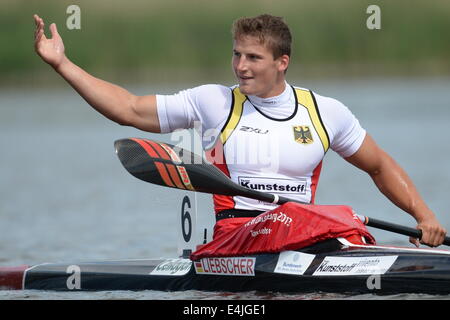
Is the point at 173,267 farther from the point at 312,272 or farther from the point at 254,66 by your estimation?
the point at 254,66

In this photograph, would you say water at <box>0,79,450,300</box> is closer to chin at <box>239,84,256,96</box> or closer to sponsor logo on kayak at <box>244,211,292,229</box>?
sponsor logo on kayak at <box>244,211,292,229</box>

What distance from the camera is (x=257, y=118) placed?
664cm

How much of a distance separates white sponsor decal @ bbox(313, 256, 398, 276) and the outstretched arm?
1.43 metres

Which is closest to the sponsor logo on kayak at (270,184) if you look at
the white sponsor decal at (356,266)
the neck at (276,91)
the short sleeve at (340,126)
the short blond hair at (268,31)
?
the short sleeve at (340,126)

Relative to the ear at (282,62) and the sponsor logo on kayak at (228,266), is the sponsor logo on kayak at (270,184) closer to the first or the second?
the sponsor logo on kayak at (228,266)

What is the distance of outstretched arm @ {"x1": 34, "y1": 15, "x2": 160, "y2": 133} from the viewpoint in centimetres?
630

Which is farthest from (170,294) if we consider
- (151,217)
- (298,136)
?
(151,217)

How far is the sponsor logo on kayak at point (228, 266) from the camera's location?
Answer: 651cm

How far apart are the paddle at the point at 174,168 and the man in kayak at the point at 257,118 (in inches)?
5.5

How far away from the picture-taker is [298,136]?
661 centimetres

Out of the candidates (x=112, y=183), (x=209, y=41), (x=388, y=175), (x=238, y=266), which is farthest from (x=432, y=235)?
(x=209, y=41)

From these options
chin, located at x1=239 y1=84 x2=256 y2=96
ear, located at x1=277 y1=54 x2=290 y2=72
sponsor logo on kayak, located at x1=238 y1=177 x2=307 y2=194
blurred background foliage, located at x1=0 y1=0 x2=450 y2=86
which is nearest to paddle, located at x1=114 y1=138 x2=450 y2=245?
sponsor logo on kayak, located at x1=238 y1=177 x2=307 y2=194
